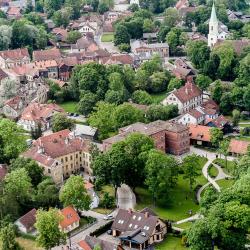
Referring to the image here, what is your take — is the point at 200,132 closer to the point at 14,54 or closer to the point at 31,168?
the point at 31,168

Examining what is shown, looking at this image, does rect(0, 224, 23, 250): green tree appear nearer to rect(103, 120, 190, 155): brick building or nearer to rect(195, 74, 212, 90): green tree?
rect(103, 120, 190, 155): brick building

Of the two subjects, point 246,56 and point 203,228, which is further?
point 246,56

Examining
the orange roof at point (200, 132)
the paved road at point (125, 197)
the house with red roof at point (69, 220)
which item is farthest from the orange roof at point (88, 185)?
the orange roof at point (200, 132)

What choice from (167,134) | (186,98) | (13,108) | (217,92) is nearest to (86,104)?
(13,108)

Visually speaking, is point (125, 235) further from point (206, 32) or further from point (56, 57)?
point (206, 32)

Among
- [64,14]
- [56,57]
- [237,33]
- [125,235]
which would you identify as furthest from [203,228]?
[64,14]

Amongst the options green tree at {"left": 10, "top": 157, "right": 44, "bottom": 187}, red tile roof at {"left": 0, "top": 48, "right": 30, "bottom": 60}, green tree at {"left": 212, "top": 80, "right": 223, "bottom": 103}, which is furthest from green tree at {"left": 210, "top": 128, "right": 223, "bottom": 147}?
red tile roof at {"left": 0, "top": 48, "right": 30, "bottom": 60}
